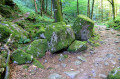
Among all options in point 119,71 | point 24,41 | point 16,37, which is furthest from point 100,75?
point 16,37

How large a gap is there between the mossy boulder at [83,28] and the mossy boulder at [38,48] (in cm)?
287

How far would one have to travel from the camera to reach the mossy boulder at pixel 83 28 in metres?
6.49

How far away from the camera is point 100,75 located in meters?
3.67

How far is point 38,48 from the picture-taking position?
504 cm

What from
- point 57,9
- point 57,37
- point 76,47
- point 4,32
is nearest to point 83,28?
point 76,47

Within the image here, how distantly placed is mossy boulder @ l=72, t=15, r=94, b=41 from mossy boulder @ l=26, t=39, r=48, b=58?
287 cm

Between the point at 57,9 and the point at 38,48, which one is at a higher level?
the point at 57,9

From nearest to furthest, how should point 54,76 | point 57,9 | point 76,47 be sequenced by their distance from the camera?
1. point 54,76
2. point 76,47
3. point 57,9

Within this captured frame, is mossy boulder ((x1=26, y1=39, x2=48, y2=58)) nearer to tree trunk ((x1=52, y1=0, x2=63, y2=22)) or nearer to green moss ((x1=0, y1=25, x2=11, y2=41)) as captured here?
green moss ((x1=0, y1=25, x2=11, y2=41))

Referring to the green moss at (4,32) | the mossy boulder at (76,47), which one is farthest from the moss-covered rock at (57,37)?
the green moss at (4,32)

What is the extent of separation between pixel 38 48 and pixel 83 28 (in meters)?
3.83

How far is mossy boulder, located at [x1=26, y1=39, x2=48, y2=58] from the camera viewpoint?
4.79 m

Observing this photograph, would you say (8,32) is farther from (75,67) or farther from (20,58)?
(75,67)

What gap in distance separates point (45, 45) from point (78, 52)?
2253 mm
